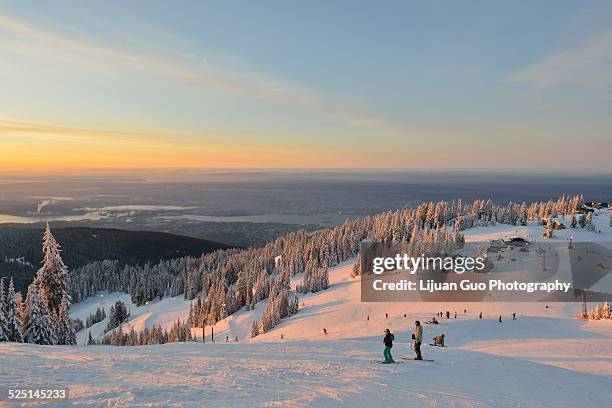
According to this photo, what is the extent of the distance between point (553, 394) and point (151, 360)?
15.5 metres

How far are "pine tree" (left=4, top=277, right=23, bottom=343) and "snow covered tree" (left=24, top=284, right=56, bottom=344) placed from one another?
32.0 inches

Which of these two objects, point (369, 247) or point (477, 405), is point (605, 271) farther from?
point (477, 405)

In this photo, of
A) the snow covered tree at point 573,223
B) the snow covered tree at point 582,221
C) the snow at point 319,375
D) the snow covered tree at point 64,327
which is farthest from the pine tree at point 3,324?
the snow covered tree at point 582,221

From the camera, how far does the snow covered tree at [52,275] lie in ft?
123

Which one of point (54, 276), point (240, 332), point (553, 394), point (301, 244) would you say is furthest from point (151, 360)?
point (301, 244)

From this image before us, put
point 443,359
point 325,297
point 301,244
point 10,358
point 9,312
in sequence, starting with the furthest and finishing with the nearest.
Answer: point 301,244
point 325,297
point 9,312
point 443,359
point 10,358

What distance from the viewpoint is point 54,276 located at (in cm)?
3866

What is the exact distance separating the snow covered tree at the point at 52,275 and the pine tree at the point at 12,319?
7.96 ft

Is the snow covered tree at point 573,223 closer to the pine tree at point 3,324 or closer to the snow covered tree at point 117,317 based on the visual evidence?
the pine tree at point 3,324

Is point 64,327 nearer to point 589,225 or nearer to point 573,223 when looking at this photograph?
A: point 573,223

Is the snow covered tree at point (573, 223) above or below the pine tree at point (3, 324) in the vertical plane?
above

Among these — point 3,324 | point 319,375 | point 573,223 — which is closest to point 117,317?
point 3,324

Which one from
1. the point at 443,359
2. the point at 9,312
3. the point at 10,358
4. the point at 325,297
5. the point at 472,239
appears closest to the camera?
the point at 10,358

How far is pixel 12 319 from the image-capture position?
3619cm
